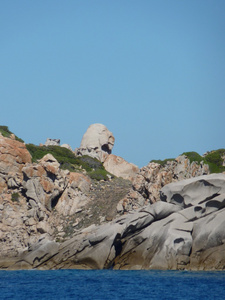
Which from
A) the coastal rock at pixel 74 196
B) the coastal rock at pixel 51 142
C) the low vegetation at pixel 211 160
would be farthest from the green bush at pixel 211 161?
the coastal rock at pixel 51 142

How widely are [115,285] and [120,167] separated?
60073 millimetres

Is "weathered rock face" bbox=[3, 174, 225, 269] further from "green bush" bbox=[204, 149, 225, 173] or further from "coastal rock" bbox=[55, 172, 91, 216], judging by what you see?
"green bush" bbox=[204, 149, 225, 173]

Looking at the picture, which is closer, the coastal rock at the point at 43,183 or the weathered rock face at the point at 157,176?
the weathered rock face at the point at 157,176

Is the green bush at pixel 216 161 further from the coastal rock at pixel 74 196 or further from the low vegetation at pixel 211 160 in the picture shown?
the coastal rock at pixel 74 196

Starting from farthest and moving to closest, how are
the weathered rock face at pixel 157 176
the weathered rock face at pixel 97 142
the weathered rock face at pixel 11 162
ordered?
1. the weathered rock face at pixel 97 142
2. the weathered rock face at pixel 11 162
3. the weathered rock face at pixel 157 176

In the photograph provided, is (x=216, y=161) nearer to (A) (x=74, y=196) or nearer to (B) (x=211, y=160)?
(B) (x=211, y=160)

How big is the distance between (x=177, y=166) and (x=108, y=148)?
4560cm

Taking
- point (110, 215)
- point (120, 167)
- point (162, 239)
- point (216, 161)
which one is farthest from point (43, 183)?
point (120, 167)

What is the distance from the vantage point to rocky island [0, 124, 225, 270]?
50.9 meters

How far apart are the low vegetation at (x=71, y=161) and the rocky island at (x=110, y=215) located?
0.39 m

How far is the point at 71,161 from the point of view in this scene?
92312 millimetres

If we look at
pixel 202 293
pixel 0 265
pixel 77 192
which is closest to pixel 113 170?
pixel 77 192

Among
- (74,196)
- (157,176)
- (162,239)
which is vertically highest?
(157,176)

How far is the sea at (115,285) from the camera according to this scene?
126 feet
